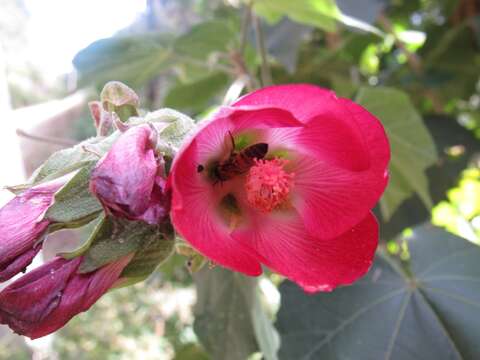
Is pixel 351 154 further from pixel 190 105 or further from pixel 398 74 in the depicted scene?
pixel 398 74

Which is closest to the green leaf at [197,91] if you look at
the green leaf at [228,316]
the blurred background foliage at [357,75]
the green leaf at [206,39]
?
the blurred background foliage at [357,75]

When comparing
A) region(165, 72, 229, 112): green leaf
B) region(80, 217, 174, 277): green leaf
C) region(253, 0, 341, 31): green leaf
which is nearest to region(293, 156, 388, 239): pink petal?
region(80, 217, 174, 277): green leaf

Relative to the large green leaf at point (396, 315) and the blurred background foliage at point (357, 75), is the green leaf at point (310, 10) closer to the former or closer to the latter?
the blurred background foliage at point (357, 75)

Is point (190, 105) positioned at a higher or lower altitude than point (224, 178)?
lower

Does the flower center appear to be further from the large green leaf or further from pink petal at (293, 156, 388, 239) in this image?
the large green leaf

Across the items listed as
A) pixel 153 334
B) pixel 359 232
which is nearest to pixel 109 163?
Answer: pixel 359 232

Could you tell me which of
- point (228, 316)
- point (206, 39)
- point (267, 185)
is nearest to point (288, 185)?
point (267, 185)

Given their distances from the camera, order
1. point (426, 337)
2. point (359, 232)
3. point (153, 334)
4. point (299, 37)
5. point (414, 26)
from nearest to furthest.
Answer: point (359, 232)
point (426, 337)
point (299, 37)
point (414, 26)
point (153, 334)
